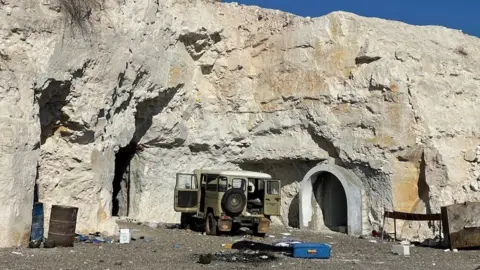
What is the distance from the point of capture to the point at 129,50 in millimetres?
18891

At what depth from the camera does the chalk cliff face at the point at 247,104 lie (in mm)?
17344

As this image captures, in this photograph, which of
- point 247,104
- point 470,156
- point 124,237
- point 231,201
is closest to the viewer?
point 124,237

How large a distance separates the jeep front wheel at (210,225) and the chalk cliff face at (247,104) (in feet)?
9.57

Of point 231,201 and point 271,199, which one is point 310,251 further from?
point 271,199

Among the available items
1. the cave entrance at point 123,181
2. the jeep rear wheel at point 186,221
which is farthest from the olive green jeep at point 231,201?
the cave entrance at point 123,181

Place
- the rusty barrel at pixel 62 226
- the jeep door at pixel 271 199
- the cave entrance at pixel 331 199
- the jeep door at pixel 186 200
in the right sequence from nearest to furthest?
the rusty barrel at pixel 62 226 < the jeep door at pixel 271 199 < the jeep door at pixel 186 200 < the cave entrance at pixel 331 199

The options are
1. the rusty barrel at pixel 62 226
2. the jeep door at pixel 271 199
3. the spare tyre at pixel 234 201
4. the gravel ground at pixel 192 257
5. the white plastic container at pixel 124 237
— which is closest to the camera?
the gravel ground at pixel 192 257

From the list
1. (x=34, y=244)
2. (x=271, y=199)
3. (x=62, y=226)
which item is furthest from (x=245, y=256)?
(x=271, y=199)

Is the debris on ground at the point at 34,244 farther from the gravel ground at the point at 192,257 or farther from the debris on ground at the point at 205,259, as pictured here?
the debris on ground at the point at 205,259

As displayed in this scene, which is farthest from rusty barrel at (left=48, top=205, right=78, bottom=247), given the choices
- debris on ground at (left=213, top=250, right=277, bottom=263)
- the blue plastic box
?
the blue plastic box

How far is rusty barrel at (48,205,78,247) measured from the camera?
46.3 ft

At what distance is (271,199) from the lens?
60.5 ft

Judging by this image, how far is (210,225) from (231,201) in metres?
1.34

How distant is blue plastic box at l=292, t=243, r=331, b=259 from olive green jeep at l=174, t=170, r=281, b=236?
4443 mm
